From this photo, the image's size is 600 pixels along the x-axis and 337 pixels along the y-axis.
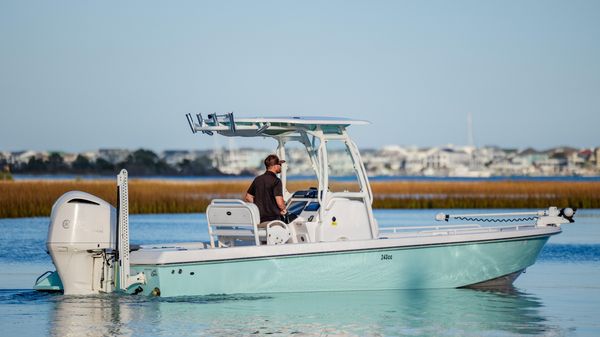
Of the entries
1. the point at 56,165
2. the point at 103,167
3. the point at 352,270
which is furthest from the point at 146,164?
the point at 352,270

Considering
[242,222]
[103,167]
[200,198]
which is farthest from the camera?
[103,167]

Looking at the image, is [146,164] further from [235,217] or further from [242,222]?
[242,222]

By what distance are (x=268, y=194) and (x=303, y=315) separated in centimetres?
176

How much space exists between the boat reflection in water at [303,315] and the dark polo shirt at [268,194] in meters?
1.04

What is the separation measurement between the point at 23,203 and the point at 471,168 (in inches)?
5090

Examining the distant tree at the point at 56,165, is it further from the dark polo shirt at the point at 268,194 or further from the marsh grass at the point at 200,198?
the dark polo shirt at the point at 268,194

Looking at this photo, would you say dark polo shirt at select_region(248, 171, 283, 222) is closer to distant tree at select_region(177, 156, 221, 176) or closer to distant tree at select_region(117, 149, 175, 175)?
distant tree at select_region(117, 149, 175, 175)

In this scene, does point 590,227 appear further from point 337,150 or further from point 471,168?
point 471,168

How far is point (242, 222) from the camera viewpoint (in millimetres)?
14422

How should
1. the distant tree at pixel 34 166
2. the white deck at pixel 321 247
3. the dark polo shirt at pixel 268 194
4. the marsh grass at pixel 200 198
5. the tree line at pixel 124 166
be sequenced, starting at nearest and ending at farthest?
the white deck at pixel 321 247
the dark polo shirt at pixel 268 194
the marsh grass at pixel 200 198
the distant tree at pixel 34 166
the tree line at pixel 124 166

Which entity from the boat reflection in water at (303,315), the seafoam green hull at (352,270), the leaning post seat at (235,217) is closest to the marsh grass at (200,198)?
the leaning post seat at (235,217)

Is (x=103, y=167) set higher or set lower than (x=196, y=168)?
lower

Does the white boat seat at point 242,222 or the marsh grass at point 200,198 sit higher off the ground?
the marsh grass at point 200,198

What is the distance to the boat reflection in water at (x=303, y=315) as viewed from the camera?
1277 cm
